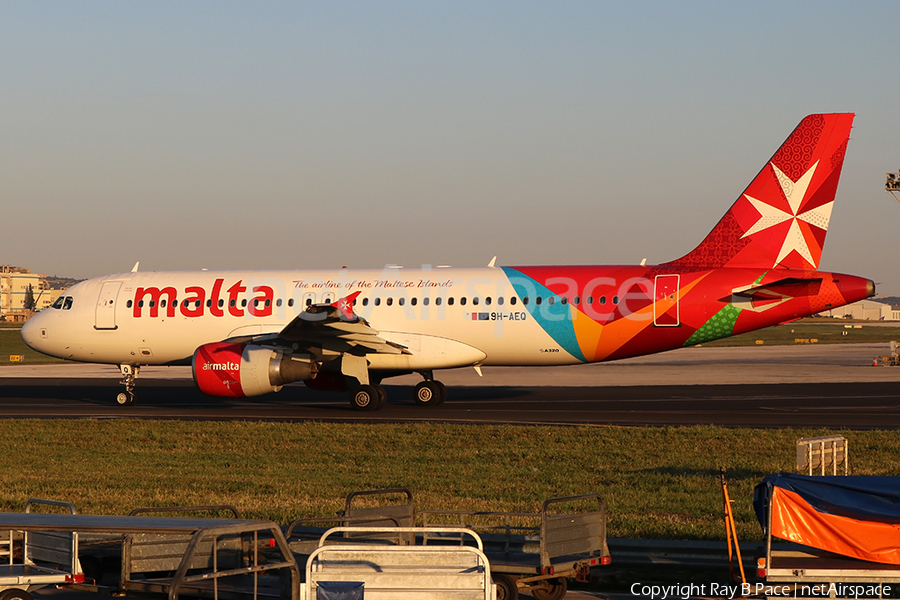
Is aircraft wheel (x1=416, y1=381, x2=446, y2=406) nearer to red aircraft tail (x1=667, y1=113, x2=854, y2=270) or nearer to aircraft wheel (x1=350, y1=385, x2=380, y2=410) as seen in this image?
aircraft wheel (x1=350, y1=385, x2=380, y2=410)

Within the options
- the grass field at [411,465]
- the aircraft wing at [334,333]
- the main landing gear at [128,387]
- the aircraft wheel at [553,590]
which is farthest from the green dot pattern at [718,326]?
the aircraft wheel at [553,590]

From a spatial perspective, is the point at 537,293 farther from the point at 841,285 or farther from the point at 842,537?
the point at 842,537

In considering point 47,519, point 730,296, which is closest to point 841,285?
point 730,296

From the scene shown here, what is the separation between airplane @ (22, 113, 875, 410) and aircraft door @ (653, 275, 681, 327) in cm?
3

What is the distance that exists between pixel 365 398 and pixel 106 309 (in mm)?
9962

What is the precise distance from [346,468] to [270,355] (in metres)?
11.0

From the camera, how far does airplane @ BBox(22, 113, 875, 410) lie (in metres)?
27.6

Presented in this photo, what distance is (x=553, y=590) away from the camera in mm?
8852

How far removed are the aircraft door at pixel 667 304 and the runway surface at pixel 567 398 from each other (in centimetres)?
252

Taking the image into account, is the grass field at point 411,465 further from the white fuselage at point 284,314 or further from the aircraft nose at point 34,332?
the aircraft nose at point 34,332

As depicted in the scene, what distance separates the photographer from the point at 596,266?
96.4ft

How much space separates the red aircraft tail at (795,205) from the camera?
28047mm

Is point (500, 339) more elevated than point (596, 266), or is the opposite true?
point (596, 266)

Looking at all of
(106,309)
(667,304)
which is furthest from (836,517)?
(106,309)
